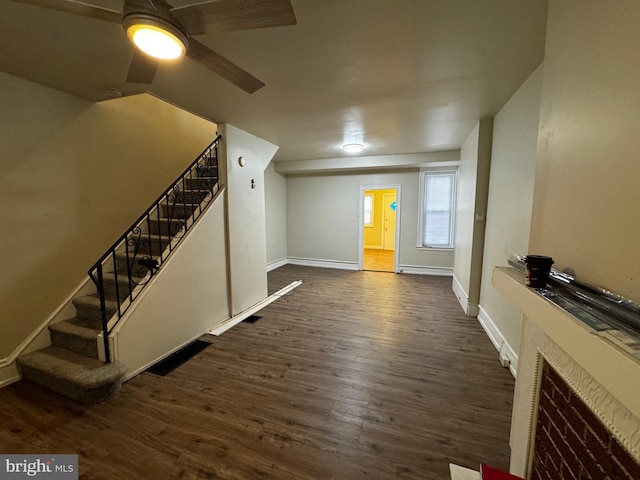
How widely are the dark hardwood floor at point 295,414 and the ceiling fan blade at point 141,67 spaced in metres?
2.34

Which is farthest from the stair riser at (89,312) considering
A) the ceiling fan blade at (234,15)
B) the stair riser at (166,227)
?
the ceiling fan blade at (234,15)

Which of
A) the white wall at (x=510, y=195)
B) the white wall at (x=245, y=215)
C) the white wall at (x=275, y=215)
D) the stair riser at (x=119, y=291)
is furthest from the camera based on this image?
the white wall at (x=275, y=215)

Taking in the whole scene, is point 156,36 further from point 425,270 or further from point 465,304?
point 425,270

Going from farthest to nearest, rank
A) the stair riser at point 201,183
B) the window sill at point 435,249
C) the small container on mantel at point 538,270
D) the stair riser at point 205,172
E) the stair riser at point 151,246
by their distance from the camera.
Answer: the window sill at point 435,249, the stair riser at point 205,172, the stair riser at point 201,183, the stair riser at point 151,246, the small container on mantel at point 538,270

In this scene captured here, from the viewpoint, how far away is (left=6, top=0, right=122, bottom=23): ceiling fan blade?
1.05 m

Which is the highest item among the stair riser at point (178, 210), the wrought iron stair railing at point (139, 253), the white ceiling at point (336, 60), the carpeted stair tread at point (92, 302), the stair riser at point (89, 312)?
the white ceiling at point (336, 60)

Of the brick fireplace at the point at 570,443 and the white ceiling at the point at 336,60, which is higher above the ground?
the white ceiling at the point at 336,60

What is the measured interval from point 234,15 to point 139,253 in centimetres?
294

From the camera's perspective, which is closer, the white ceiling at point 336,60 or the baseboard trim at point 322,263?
the white ceiling at point 336,60

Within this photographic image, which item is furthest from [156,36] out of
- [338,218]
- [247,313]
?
[338,218]

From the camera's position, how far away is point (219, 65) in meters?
1.46

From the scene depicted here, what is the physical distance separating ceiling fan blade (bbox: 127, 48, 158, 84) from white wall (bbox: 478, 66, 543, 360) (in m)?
2.71

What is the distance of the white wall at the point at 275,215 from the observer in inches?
247

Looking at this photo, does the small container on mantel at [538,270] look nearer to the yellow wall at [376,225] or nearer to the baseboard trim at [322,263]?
the baseboard trim at [322,263]
